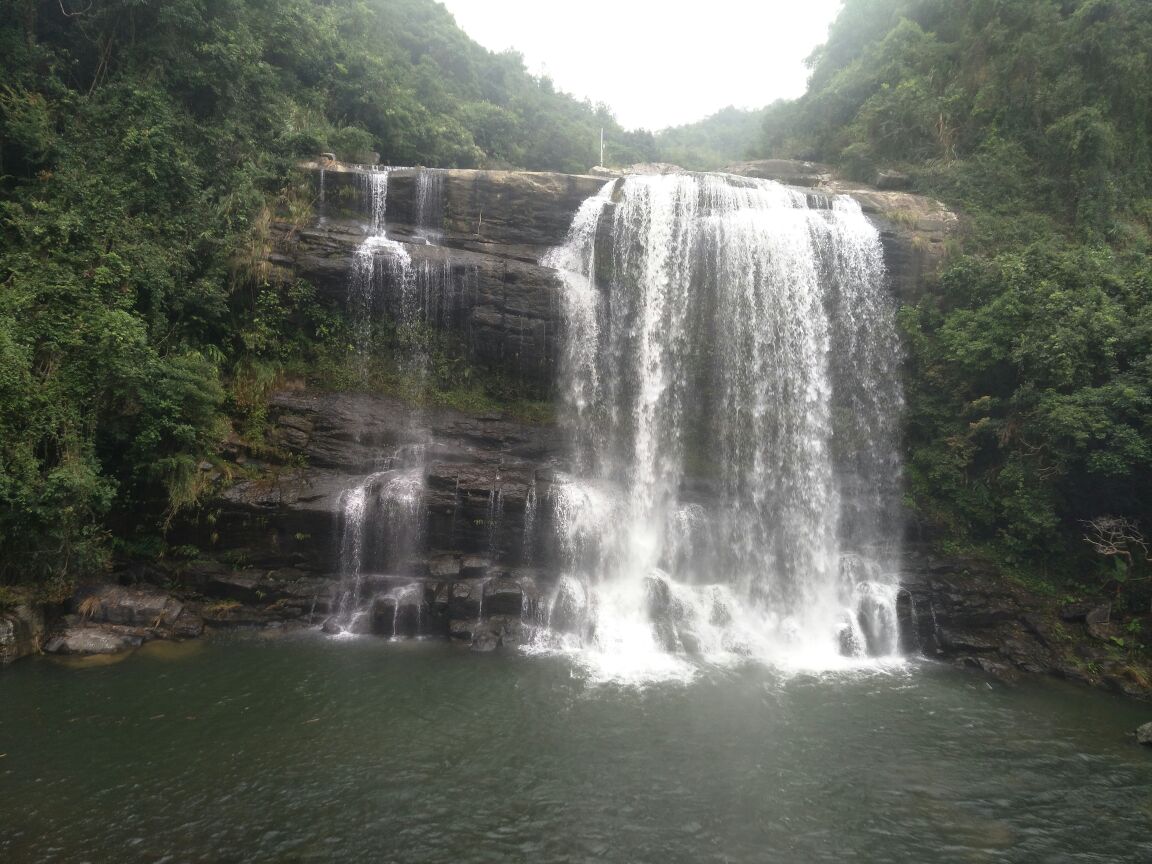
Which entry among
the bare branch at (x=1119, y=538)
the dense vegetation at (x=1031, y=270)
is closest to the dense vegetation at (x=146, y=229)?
the dense vegetation at (x=1031, y=270)

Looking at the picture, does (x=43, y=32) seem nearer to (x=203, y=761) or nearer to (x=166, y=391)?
(x=166, y=391)

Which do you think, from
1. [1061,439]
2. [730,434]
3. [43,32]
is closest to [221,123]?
[43,32]

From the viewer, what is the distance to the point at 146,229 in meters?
14.5

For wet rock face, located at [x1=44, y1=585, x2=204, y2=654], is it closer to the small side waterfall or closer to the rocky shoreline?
the rocky shoreline

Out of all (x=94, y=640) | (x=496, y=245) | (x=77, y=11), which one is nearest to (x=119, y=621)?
(x=94, y=640)

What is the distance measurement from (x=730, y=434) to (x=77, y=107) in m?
18.5

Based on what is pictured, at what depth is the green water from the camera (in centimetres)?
667

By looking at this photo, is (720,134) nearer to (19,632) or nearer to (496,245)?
(496,245)

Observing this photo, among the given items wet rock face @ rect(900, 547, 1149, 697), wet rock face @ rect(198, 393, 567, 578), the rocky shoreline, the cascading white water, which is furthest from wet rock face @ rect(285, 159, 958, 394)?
wet rock face @ rect(900, 547, 1149, 697)

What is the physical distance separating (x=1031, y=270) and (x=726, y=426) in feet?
26.8

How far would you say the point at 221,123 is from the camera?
18.0 metres

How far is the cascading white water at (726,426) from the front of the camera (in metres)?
13.8

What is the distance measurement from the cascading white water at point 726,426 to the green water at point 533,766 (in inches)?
98.3

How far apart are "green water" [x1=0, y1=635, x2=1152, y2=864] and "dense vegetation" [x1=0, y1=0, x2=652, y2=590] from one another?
3.58 metres
